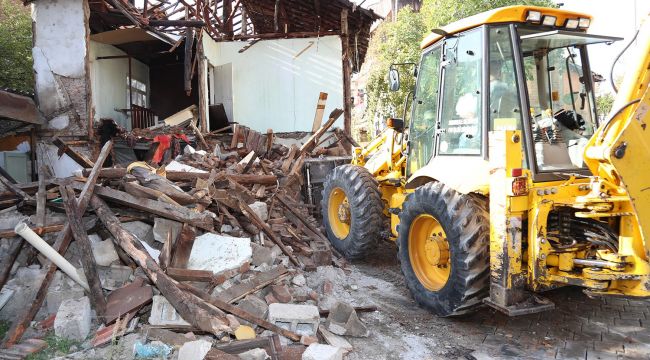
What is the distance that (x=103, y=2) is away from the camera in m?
10.0

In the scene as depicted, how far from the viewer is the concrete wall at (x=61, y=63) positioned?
364 inches

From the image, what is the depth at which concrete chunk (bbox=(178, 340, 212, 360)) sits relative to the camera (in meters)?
3.37

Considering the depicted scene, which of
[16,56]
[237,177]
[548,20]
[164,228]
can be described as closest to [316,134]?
[237,177]

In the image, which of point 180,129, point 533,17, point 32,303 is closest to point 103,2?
point 180,129

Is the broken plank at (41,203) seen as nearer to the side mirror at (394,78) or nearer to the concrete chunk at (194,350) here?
the concrete chunk at (194,350)

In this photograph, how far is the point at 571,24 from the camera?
455 cm

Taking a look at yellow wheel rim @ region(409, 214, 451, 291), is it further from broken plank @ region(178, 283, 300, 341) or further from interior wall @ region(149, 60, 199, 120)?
interior wall @ region(149, 60, 199, 120)

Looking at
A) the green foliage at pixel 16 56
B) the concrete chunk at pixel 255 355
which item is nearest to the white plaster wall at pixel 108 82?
the green foliage at pixel 16 56

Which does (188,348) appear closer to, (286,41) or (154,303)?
(154,303)

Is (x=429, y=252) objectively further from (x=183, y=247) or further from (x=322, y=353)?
(x=183, y=247)

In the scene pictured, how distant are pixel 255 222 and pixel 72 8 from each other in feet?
22.3

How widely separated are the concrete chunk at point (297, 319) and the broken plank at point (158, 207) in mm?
1457

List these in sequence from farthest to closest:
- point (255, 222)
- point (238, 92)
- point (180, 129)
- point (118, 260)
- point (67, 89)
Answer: point (238, 92) → point (180, 129) → point (67, 89) → point (255, 222) → point (118, 260)

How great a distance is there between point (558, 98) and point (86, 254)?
4.98 m
